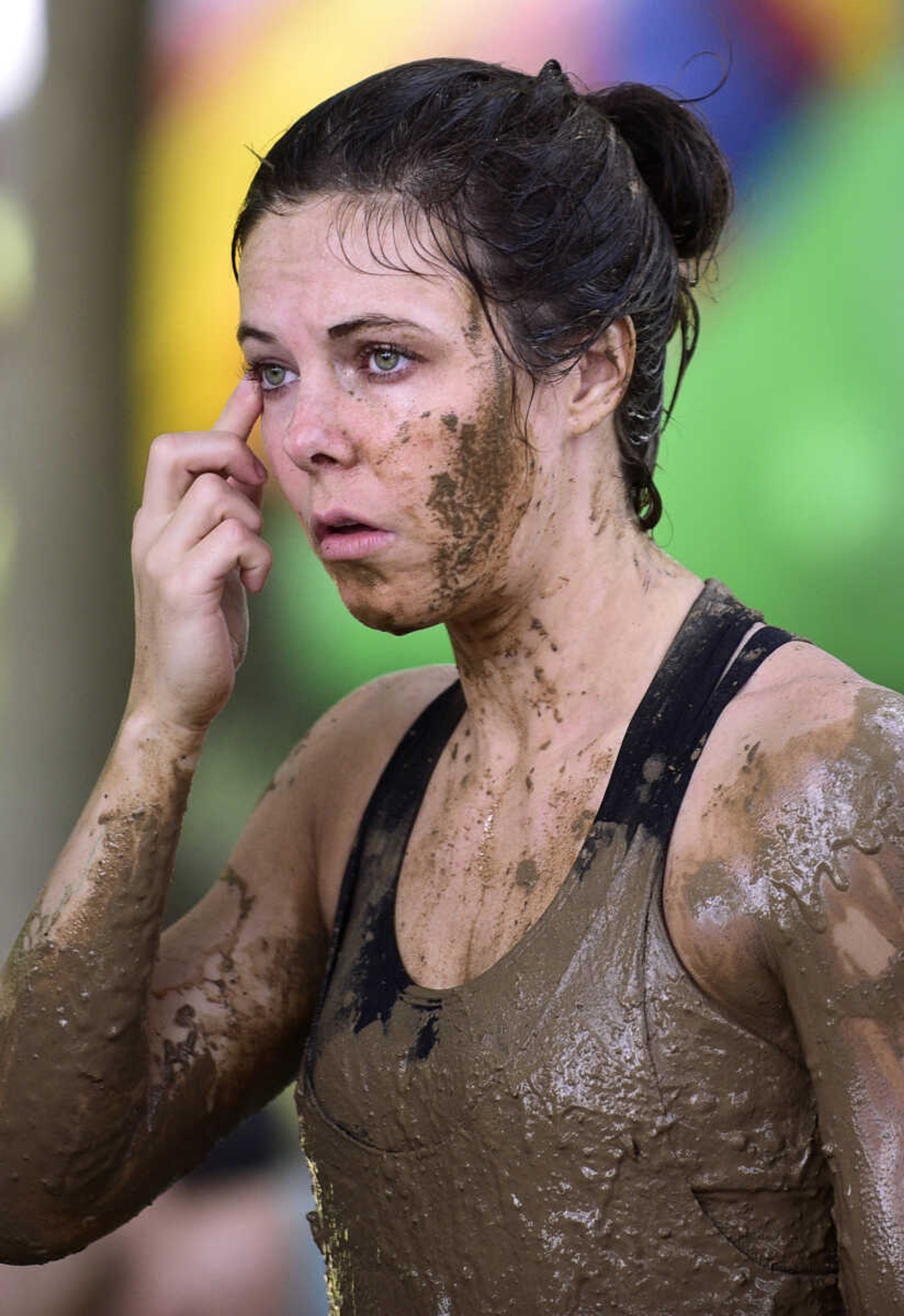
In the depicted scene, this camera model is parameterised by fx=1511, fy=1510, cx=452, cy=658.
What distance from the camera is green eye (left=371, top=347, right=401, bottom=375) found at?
4.16 ft

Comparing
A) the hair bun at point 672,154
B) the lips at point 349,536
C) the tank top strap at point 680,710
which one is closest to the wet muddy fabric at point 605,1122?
the tank top strap at point 680,710

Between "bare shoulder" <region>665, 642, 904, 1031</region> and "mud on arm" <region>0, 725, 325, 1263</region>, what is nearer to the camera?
"bare shoulder" <region>665, 642, 904, 1031</region>

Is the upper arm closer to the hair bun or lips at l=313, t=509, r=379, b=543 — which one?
lips at l=313, t=509, r=379, b=543

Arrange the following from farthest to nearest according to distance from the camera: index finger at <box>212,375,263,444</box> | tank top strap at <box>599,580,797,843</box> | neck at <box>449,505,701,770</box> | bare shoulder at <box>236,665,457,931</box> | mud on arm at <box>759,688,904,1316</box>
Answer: bare shoulder at <box>236,665,457,931</box> → index finger at <box>212,375,263,444</box> → neck at <box>449,505,701,770</box> → tank top strap at <box>599,580,797,843</box> → mud on arm at <box>759,688,904,1316</box>

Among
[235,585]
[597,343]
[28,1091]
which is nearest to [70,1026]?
[28,1091]

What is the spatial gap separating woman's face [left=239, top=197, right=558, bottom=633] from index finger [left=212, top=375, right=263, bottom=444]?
0.12 m

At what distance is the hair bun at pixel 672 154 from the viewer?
1.42 metres

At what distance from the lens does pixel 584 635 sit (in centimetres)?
136

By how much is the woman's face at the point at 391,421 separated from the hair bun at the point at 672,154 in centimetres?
29

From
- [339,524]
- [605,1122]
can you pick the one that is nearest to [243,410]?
[339,524]

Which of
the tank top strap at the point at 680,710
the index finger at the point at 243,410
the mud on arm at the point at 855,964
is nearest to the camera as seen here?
the mud on arm at the point at 855,964

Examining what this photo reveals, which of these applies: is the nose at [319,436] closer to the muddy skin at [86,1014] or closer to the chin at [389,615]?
the chin at [389,615]

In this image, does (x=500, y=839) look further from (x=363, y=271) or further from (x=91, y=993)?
(x=363, y=271)

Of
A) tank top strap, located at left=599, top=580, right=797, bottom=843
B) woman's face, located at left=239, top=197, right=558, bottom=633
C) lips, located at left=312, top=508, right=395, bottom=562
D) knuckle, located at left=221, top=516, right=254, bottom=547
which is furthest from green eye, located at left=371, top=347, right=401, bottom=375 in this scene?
tank top strap, located at left=599, top=580, right=797, bottom=843
